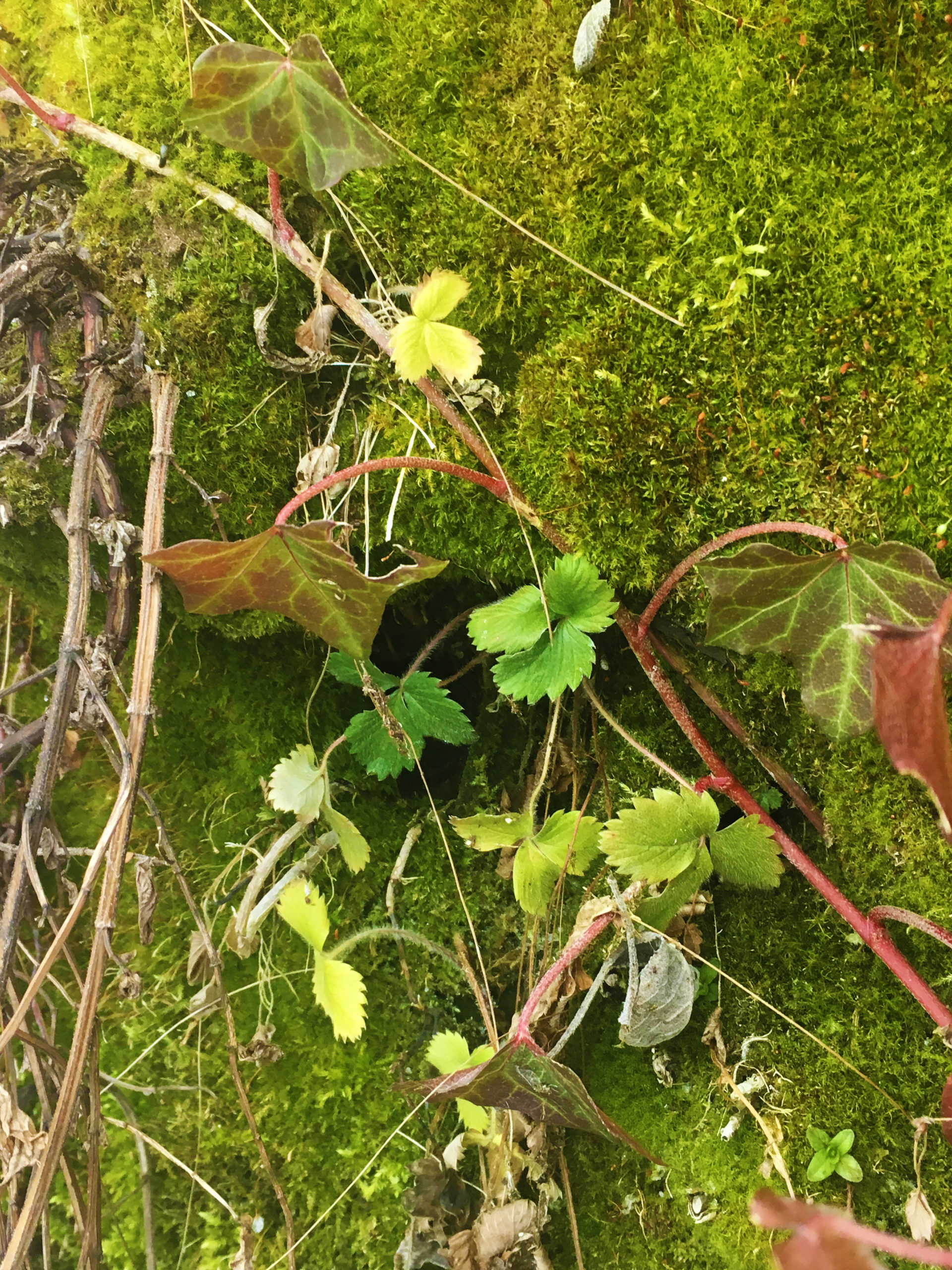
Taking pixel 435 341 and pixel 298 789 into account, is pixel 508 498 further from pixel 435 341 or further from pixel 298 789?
pixel 298 789

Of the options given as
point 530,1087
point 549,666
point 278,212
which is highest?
point 278,212

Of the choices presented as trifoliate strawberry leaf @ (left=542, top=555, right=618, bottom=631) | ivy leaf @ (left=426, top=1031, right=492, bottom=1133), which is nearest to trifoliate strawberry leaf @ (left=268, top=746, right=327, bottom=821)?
ivy leaf @ (left=426, top=1031, right=492, bottom=1133)

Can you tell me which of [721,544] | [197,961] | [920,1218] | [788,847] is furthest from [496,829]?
[920,1218]

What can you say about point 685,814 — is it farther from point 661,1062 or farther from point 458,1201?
point 458,1201

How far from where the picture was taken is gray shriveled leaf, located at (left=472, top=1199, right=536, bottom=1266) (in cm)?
132

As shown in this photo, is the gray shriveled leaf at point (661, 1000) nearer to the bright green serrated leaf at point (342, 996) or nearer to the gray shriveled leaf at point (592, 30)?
the bright green serrated leaf at point (342, 996)

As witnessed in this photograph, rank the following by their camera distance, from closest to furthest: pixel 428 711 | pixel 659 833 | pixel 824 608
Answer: pixel 824 608 < pixel 659 833 < pixel 428 711

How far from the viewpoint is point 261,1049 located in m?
1.50

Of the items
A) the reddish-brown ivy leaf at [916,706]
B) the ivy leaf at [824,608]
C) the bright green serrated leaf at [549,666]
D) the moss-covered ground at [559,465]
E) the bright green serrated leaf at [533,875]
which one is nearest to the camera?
the reddish-brown ivy leaf at [916,706]

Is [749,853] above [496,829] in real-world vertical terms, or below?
above

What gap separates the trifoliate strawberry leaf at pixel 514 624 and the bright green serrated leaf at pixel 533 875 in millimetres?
375

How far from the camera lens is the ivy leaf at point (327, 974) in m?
1.34

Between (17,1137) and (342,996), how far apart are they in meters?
0.61

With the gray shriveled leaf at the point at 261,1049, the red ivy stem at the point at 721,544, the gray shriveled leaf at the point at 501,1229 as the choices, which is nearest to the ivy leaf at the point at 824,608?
the red ivy stem at the point at 721,544
